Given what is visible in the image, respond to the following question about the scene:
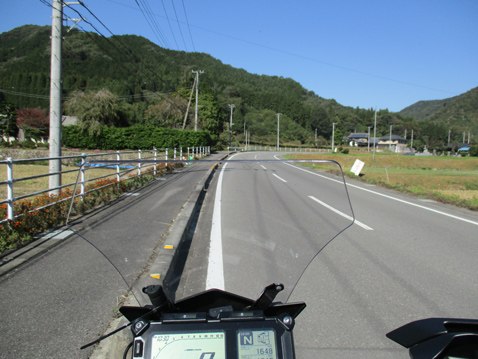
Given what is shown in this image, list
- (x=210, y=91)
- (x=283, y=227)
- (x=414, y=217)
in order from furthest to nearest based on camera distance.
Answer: (x=210, y=91) → (x=414, y=217) → (x=283, y=227)

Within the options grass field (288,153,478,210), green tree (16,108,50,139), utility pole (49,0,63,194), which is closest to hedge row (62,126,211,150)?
green tree (16,108,50,139)

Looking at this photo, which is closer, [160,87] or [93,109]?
[93,109]

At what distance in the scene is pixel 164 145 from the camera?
149 ft

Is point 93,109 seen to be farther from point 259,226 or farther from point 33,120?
point 259,226

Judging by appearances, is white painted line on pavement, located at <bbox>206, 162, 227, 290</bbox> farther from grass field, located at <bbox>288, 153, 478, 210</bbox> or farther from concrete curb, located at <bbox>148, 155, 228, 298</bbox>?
grass field, located at <bbox>288, 153, 478, 210</bbox>

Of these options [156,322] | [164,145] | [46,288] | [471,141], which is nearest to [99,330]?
[46,288]

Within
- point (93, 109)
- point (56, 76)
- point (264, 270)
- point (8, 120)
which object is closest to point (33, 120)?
point (8, 120)

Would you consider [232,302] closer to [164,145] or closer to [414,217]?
[414,217]

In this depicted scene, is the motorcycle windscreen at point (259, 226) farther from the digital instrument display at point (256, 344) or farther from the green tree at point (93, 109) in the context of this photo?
the green tree at point (93, 109)

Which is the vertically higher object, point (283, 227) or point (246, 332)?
point (283, 227)

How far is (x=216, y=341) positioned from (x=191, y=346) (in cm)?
11

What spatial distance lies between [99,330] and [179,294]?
918 mm

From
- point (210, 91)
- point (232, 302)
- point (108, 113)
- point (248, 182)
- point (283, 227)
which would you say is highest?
point (210, 91)

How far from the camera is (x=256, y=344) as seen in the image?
151cm
